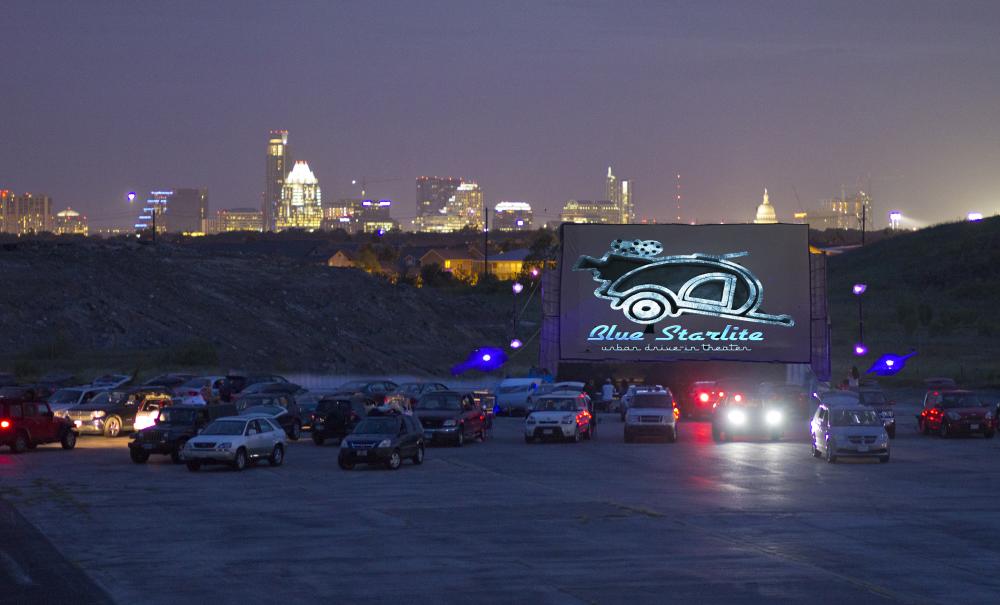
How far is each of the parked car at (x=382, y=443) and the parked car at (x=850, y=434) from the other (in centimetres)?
1037

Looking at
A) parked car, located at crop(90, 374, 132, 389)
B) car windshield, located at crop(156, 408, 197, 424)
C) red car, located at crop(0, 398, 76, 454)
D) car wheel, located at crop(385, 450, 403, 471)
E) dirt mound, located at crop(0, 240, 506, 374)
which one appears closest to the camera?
car wheel, located at crop(385, 450, 403, 471)

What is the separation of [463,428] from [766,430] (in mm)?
9875

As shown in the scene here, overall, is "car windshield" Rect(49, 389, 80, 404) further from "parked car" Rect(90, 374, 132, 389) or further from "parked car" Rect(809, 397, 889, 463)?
"parked car" Rect(809, 397, 889, 463)

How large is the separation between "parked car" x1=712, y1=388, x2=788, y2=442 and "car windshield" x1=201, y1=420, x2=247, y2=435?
15.8m

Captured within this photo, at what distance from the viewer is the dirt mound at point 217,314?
79.3 meters

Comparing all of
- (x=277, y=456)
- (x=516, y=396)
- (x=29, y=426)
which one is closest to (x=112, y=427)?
(x=29, y=426)

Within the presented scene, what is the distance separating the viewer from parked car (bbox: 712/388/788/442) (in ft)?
134

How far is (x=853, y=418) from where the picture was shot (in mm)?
33281

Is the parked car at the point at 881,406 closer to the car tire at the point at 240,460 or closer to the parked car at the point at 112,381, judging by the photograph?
the car tire at the point at 240,460

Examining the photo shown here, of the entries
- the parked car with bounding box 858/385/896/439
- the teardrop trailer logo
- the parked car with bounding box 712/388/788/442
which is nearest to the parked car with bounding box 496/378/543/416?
the teardrop trailer logo

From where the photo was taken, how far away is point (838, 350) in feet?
284

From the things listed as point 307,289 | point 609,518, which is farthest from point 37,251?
point 609,518

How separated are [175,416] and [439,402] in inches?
319

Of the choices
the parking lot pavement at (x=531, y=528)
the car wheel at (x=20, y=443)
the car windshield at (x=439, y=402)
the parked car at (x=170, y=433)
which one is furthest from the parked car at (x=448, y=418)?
the car wheel at (x=20, y=443)
